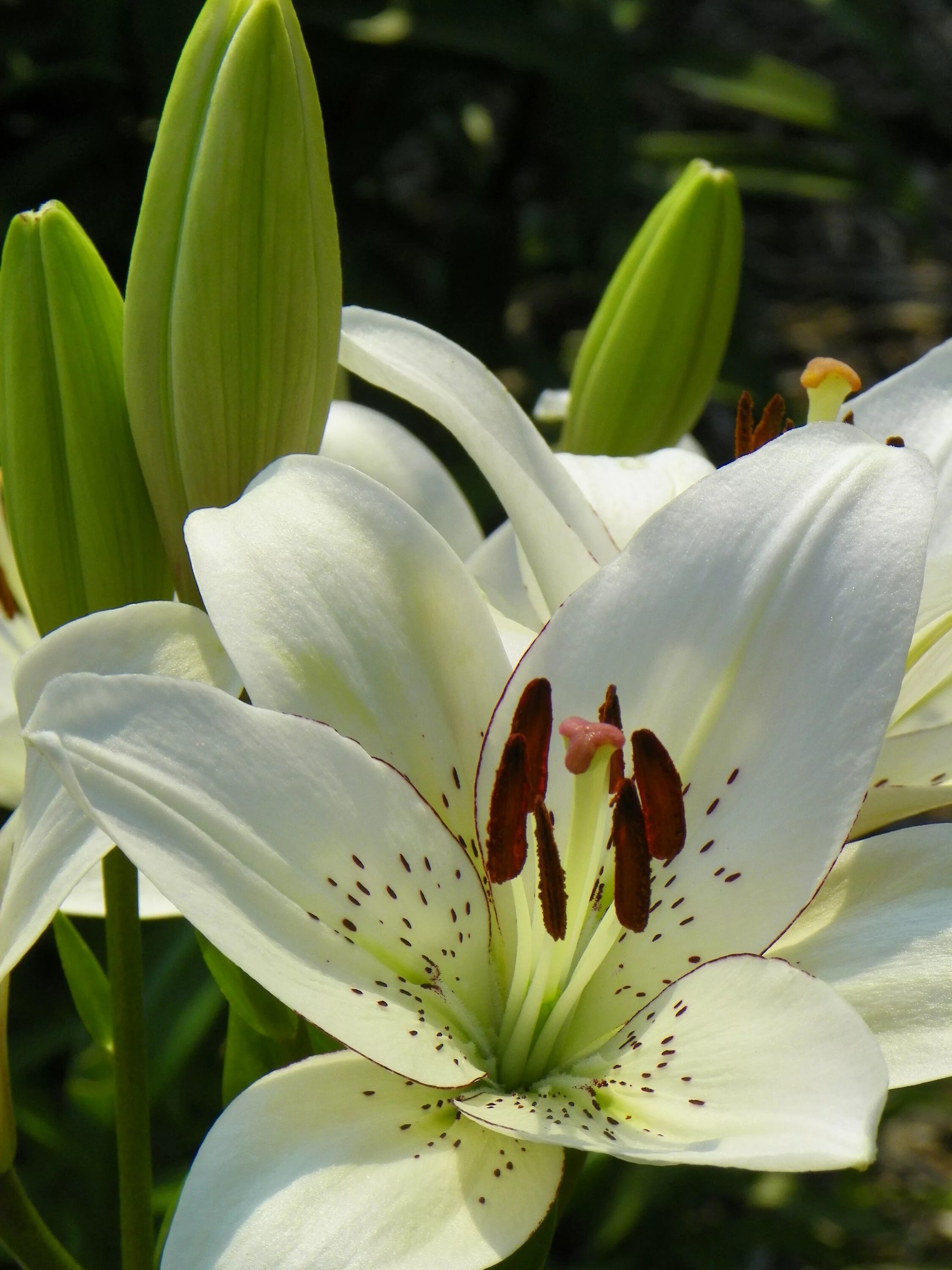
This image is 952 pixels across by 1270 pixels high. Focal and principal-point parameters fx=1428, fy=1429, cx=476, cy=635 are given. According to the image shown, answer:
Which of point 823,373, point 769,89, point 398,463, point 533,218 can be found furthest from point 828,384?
point 533,218

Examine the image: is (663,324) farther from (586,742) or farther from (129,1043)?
(129,1043)

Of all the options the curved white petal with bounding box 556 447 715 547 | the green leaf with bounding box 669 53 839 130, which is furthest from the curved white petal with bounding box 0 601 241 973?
the green leaf with bounding box 669 53 839 130

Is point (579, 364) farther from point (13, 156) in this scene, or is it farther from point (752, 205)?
point (752, 205)

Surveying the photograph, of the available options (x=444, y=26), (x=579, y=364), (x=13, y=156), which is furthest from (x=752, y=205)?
(x=579, y=364)

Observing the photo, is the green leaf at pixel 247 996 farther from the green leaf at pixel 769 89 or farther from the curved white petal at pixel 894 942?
the green leaf at pixel 769 89

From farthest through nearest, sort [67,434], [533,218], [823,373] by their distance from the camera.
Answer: [533,218], [823,373], [67,434]

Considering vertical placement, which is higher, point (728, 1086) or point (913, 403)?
point (913, 403)

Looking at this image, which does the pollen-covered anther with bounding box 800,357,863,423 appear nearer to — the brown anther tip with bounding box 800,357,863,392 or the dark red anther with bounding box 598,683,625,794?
the brown anther tip with bounding box 800,357,863,392
